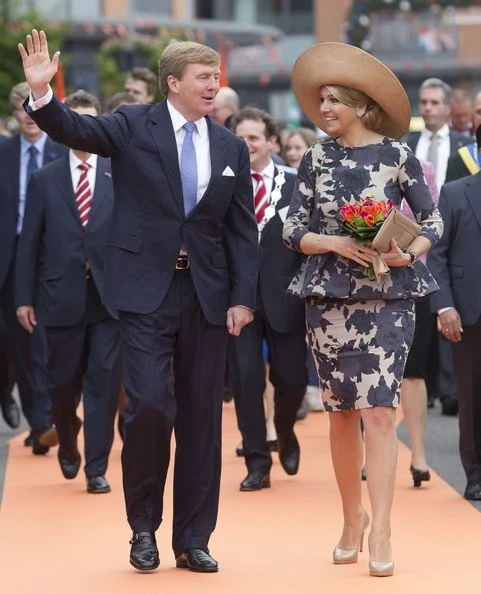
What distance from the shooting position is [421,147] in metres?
14.7

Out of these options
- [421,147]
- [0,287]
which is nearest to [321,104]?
[0,287]

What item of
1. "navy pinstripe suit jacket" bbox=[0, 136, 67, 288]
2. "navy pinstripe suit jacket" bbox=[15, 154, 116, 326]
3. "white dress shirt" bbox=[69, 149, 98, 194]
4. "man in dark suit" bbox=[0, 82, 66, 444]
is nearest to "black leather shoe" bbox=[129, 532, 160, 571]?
"navy pinstripe suit jacket" bbox=[15, 154, 116, 326]

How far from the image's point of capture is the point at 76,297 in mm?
10609

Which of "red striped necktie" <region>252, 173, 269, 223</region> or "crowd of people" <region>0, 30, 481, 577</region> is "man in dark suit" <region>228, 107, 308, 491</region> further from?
"crowd of people" <region>0, 30, 481, 577</region>

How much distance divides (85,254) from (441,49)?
1816 inches

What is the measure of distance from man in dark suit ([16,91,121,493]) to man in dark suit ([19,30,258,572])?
2.50m

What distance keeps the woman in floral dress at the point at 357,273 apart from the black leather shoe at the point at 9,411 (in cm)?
615

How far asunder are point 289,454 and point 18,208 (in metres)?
3.07

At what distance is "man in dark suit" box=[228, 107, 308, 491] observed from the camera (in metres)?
10.4

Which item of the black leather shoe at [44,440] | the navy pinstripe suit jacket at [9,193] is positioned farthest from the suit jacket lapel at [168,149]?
the navy pinstripe suit jacket at [9,193]

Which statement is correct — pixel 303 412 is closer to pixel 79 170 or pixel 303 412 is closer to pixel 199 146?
pixel 79 170

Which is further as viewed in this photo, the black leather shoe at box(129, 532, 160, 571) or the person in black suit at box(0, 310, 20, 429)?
the person in black suit at box(0, 310, 20, 429)

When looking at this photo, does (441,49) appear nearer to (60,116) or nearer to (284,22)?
(284,22)

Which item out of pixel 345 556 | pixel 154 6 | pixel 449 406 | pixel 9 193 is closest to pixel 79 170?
pixel 9 193
